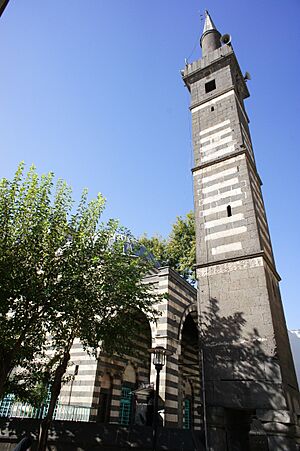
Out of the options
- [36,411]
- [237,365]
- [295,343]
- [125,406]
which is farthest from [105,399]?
[295,343]

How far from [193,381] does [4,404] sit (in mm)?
10956

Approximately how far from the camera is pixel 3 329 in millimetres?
7719

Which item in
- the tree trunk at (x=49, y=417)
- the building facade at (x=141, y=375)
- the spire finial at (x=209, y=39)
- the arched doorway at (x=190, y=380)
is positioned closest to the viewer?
the tree trunk at (x=49, y=417)

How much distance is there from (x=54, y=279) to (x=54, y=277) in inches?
3.1

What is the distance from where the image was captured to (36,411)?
38.2 feet

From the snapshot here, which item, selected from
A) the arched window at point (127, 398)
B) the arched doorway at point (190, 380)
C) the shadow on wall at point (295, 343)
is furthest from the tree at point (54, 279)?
the shadow on wall at point (295, 343)

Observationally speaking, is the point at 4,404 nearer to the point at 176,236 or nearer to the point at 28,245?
the point at 28,245

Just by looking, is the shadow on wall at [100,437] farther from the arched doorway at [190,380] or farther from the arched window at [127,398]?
the arched doorway at [190,380]

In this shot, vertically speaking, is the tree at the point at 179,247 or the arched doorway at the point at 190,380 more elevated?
the tree at the point at 179,247

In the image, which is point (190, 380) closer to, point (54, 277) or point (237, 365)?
point (237, 365)

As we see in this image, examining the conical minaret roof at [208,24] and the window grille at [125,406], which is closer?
the window grille at [125,406]

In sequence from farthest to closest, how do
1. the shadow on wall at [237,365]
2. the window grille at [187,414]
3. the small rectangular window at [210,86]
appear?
the window grille at [187,414] < the small rectangular window at [210,86] < the shadow on wall at [237,365]

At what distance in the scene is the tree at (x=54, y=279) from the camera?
802cm

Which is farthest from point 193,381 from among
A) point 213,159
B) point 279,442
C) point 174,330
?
point 213,159
